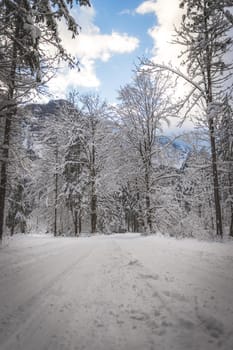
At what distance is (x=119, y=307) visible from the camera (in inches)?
121

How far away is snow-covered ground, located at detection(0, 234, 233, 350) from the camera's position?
7.64ft

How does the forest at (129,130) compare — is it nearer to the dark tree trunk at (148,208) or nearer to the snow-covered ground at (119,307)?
the dark tree trunk at (148,208)

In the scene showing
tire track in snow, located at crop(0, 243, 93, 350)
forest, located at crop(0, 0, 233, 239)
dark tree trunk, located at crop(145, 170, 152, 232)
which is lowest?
tire track in snow, located at crop(0, 243, 93, 350)

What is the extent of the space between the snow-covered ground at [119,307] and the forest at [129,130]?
16.0 feet

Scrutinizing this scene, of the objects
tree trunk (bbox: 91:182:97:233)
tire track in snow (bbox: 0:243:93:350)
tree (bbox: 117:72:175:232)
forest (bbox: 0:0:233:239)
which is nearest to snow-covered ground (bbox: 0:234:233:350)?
tire track in snow (bbox: 0:243:93:350)

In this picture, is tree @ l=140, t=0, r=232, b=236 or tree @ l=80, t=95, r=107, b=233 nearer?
tree @ l=140, t=0, r=232, b=236

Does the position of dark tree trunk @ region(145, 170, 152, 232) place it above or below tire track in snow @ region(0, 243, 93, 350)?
above

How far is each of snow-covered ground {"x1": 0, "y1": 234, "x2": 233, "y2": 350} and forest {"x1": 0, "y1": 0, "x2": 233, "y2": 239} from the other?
192 inches

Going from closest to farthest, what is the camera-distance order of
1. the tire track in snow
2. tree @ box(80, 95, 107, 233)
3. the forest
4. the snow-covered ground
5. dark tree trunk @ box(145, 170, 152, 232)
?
the snow-covered ground → the tire track in snow → the forest → dark tree trunk @ box(145, 170, 152, 232) → tree @ box(80, 95, 107, 233)

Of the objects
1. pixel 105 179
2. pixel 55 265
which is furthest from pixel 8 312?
pixel 105 179

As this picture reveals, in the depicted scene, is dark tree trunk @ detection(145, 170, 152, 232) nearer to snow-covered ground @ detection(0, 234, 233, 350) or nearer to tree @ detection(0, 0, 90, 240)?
tree @ detection(0, 0, 90, 240)

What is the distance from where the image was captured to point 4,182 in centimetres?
1178

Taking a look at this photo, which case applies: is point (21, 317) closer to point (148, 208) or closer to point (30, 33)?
point (30, 33)

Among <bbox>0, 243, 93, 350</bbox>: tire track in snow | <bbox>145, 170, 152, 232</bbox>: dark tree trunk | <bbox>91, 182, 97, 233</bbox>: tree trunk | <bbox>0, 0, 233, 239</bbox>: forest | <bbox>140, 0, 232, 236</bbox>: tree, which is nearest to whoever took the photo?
<bbox>0, 243, 93, 350</bbox>: tire track in snow
